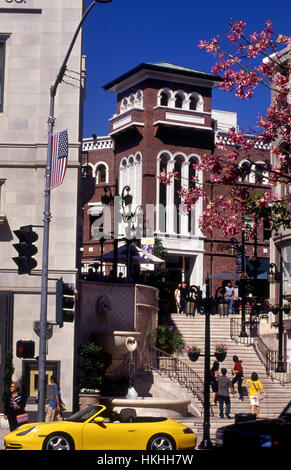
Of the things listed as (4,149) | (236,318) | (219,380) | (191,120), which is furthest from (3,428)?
(191,120)

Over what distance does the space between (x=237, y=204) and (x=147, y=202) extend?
36.0 meters

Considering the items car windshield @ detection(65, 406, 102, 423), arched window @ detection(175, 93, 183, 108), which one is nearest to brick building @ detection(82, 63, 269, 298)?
arched window @ detection(175, 93, 183, 108)

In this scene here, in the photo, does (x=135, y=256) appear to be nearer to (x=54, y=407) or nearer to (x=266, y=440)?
(x=54, y=407)

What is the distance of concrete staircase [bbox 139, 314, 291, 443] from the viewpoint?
2980cm

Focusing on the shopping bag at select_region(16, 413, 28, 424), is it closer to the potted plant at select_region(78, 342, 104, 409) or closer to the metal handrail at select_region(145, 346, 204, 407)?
the potted plant at select_region(78, 342, 104, 409)

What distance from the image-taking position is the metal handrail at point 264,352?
3581 cm

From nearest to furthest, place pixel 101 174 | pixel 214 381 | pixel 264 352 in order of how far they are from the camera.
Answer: pixel 214 381, pixel 264 352, pixel 101 174

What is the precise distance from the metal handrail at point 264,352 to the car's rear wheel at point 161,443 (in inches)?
707

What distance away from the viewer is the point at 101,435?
57.1ft

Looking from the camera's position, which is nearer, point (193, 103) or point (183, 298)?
point (183, 298)

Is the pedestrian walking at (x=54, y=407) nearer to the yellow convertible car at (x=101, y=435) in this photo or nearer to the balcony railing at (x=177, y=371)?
the yellow convertible car at (x=101, y=435)

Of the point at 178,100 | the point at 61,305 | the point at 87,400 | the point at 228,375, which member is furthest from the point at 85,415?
the point at 178,100

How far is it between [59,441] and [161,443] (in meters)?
2.06

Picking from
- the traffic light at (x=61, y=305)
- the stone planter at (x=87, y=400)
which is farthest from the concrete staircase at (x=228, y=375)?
the traffic light at (x=61, y=305)
